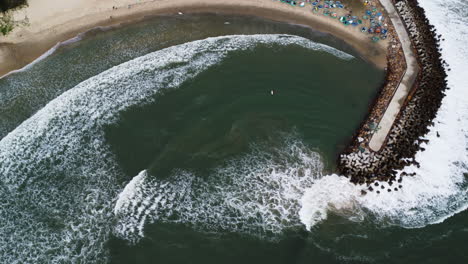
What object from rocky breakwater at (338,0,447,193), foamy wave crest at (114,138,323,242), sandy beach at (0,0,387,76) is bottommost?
foamy wave crest at (114,138,323,242)

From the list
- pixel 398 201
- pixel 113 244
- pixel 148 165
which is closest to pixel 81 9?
pixel 148 165

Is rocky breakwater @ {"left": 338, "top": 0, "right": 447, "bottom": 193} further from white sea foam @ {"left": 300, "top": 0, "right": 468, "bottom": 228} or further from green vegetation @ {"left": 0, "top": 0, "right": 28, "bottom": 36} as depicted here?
green vegetation @ {"left": 0, "top": 0, "right": 28, "bottom": 36}

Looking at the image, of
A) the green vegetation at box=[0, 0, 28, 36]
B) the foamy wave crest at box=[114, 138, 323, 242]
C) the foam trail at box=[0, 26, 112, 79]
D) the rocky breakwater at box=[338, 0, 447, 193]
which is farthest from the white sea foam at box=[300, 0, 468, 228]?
the green vegetation at box=[0, 0, 28, 36]

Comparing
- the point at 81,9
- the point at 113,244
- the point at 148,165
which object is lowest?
the point at 113,244

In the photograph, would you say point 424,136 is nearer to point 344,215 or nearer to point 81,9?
point 344,215

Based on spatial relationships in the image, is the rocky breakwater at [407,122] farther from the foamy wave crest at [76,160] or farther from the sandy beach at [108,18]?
the foamy wave crest at [76,160]

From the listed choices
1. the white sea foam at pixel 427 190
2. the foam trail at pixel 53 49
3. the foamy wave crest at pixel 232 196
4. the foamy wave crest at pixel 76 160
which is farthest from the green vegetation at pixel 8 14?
the white sea foam at pixel 427 190
